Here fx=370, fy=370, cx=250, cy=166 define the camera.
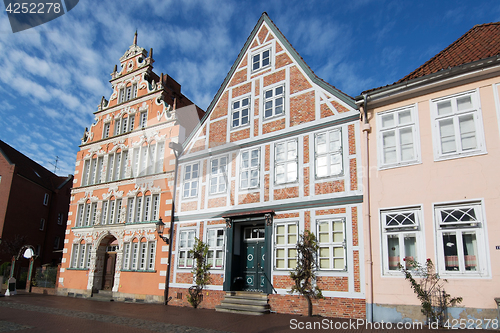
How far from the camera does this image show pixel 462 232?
34.3 feet

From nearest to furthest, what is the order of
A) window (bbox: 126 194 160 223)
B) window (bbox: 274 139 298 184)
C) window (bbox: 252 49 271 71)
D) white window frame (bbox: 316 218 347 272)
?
white window frame (bbox: 316 218 347 272) → window (bbox: 274 139 298 184) → window (bbox: 252 49 271 71) → window (bbox: 126 194 160 223)

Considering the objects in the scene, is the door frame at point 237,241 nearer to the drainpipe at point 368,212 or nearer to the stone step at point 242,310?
the stone step at point 242,310

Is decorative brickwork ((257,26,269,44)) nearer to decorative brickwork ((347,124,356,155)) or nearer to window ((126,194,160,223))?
decorative brickwork ((347,124,356,155))

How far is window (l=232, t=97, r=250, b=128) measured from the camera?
670 inches

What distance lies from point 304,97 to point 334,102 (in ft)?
4.61

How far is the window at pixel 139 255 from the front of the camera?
749 inches

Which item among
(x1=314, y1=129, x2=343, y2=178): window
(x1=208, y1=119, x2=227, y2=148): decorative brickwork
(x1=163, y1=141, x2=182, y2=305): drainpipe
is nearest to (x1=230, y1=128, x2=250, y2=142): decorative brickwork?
(x1=208, y1=119, x2=227, y2=148): decorative brickwork

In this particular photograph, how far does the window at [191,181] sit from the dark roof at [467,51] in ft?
29.9

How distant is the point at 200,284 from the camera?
52.5 ft

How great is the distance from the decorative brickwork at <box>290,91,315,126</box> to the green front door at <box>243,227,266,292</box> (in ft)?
15.9

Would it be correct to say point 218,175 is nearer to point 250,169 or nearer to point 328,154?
point 250,169

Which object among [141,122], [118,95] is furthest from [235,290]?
[118,95]

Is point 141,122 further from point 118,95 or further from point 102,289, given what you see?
point 102,289

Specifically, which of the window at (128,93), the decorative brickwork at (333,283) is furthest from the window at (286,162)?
the window at (128,93)
